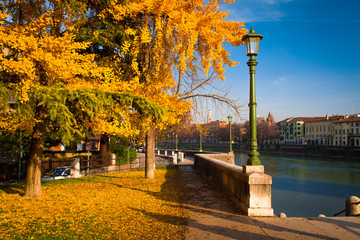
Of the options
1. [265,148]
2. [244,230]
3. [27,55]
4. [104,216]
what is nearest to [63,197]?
[104,216]

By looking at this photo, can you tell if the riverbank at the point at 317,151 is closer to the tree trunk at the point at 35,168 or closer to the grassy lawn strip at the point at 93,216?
the grassy lawn strip at the point at 93,216

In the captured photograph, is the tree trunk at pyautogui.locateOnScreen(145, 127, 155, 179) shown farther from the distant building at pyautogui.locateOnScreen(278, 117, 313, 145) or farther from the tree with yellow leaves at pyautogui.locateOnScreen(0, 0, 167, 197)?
the distant building at pyautogui.locateOnScreen(278, 117, 313, 145)

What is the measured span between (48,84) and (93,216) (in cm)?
453

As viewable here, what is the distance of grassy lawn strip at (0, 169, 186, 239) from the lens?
5.38 m

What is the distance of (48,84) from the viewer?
850 cm

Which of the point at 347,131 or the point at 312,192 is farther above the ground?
the point at 347,131

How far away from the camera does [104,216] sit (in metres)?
6.67

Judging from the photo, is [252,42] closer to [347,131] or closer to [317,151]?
[317,151]

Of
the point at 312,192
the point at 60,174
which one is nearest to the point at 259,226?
the point at 60,174

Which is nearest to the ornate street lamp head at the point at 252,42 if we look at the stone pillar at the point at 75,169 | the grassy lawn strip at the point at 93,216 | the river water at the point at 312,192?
the grassy lawn strip at the point at 93,216

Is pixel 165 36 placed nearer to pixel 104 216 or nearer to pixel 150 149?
pixel 150 149

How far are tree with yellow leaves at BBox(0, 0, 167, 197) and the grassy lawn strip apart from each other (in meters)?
1.51

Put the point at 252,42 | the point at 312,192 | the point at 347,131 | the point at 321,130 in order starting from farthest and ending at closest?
the point at 321,130, the point at 347,131, the point at 312,192, the point at 252,42

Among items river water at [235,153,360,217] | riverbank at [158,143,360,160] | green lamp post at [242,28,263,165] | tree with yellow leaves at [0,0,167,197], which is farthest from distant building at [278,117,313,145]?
tree with yellow leaves at [0,0,167,197]
